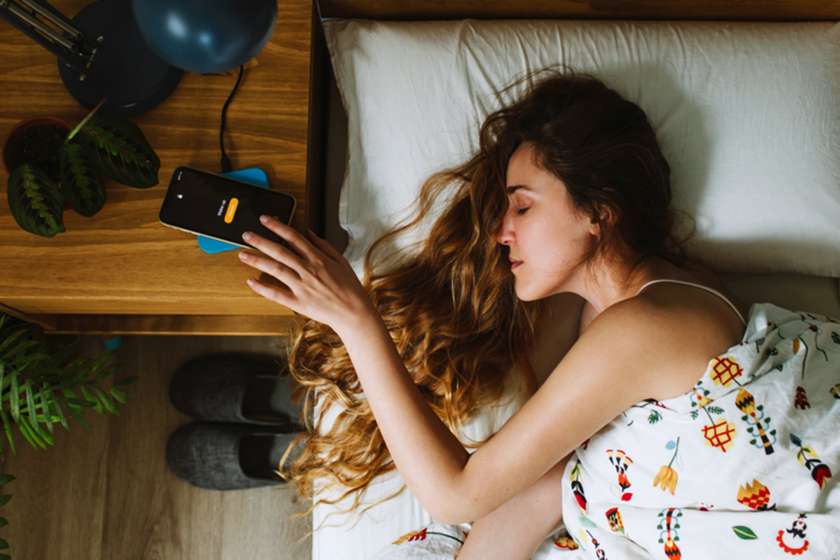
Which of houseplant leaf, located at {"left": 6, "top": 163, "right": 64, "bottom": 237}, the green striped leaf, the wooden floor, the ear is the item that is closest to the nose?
the ear

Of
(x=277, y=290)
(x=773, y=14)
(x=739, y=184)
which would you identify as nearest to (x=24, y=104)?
(x=277, y=290)

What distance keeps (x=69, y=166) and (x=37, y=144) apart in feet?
0.32

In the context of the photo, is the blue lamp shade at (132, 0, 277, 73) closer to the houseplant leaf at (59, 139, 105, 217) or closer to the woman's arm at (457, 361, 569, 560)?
the houseplant leaf at (59, 139, 105, 217)

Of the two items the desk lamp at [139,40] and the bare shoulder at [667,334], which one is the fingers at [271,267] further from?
the bare shoulder at [667,334]

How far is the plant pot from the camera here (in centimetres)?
97

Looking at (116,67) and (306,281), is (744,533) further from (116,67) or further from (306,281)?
(116,67)

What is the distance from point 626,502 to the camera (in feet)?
3.33

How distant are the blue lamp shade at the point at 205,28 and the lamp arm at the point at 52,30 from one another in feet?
0.50

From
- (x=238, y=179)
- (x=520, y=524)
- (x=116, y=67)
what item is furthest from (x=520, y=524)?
(x=116, y=67)

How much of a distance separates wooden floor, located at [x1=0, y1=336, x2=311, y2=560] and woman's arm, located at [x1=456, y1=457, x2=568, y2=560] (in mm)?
542

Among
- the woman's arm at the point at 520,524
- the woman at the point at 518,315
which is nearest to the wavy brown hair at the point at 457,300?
the woman at the point at 518,315

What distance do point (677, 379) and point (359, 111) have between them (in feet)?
2.17

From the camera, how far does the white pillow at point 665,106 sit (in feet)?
3.73

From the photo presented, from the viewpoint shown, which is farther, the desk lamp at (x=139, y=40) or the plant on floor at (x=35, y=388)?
the plant on floor at (x=35, y=388)
